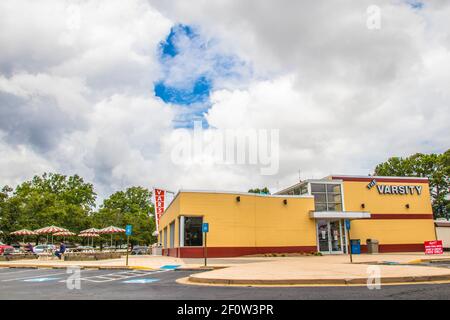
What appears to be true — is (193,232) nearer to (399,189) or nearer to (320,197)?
(320,197)

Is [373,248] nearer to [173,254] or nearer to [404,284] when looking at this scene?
[173,254]

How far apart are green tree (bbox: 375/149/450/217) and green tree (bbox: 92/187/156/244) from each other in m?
45.6

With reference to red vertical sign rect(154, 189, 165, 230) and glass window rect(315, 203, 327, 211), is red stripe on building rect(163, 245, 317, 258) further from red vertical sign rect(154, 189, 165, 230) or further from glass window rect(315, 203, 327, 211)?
red vertical sign rect(154, 189, 165, 230)

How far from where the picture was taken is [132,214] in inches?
2955

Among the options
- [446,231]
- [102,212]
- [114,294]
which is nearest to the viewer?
[114,294]

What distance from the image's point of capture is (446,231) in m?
37.8

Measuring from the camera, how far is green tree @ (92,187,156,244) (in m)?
62.6

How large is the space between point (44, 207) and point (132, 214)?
24.6m

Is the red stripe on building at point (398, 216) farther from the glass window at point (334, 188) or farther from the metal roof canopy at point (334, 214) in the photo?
the metal roof canopy at point (334, 214)

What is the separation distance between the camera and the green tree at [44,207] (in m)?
43.9

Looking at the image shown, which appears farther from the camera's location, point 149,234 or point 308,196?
point 149,234

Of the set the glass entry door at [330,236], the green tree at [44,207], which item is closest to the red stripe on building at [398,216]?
the glass entry door at [330,236]
